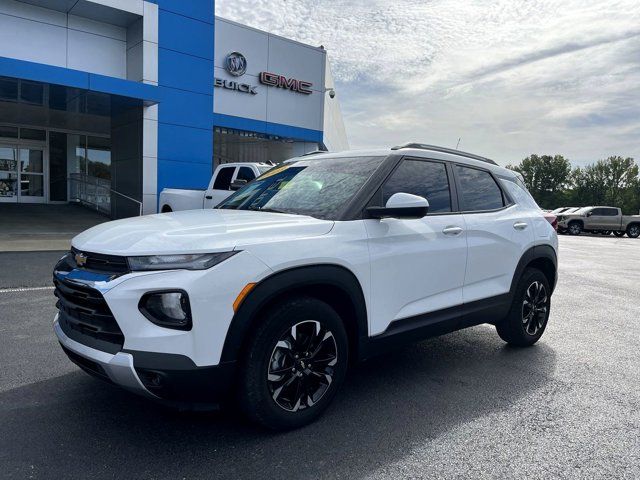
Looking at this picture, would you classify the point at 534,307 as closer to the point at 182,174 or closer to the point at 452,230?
the point at 452,230

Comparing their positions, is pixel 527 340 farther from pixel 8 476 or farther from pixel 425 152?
pixel 8 476

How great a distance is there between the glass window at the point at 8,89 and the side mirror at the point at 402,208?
46.9 ft

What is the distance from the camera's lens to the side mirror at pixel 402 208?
10.4 feet

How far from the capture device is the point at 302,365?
2941 mm

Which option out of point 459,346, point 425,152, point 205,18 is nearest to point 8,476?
point 425,152

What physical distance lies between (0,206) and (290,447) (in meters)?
20.6

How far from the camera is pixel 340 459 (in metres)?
2.71

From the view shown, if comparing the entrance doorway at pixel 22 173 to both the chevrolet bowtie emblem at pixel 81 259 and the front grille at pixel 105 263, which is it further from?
A: the front grille at pixel 105 263

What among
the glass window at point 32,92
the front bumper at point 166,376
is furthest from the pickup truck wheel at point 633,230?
the front bumper at point 166,376

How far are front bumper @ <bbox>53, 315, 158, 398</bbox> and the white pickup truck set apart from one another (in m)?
8.06

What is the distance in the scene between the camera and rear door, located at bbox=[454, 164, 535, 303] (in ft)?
13.3

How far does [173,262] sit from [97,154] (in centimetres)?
2282

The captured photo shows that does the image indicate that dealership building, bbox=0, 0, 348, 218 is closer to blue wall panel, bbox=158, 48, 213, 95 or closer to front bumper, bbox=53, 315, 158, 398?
blue wall panel, bbox=158, 48, 213, 95

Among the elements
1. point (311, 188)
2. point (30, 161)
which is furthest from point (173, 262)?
point (30, 161)
